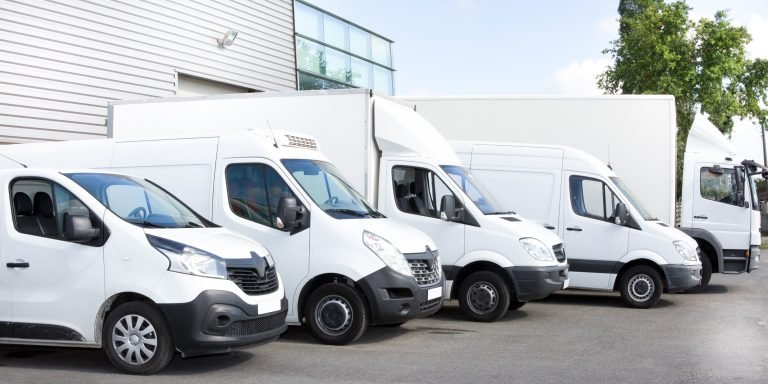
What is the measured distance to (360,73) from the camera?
996 inches

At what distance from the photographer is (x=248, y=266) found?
7.72 metres

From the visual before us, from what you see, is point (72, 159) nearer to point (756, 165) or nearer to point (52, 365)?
point (52, 365)

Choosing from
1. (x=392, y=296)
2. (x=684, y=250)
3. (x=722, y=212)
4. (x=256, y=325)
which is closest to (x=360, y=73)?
(x=722, y=212)

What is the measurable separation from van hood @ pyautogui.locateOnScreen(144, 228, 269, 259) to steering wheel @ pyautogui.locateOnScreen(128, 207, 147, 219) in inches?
12.2

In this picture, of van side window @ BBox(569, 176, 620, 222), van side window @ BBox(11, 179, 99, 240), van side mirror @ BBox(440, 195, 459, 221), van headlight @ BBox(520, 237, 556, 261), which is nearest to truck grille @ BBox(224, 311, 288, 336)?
van side window @ BBox(11, 179, 99, 240)

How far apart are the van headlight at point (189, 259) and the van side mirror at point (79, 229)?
1.55 feet

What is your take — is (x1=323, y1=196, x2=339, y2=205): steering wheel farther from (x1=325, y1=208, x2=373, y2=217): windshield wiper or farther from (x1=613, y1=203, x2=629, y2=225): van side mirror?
(x1=613, y1=203, x2=629, y2=225): van side mirror

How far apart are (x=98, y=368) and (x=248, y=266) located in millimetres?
1634

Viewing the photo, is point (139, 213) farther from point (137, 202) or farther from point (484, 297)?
point (484, 297)

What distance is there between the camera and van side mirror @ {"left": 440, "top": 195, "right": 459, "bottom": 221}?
1109cm

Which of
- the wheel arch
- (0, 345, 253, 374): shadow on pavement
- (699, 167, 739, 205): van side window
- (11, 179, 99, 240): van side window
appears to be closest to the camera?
the wheel arch

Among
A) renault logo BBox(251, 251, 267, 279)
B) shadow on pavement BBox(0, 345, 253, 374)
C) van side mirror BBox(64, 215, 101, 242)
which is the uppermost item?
van side mirror BBox(64, 215, 101, 242)

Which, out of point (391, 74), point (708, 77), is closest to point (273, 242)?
point (391, 74)

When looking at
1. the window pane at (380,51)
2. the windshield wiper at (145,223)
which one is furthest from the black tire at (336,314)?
the window pane at (380,51)
